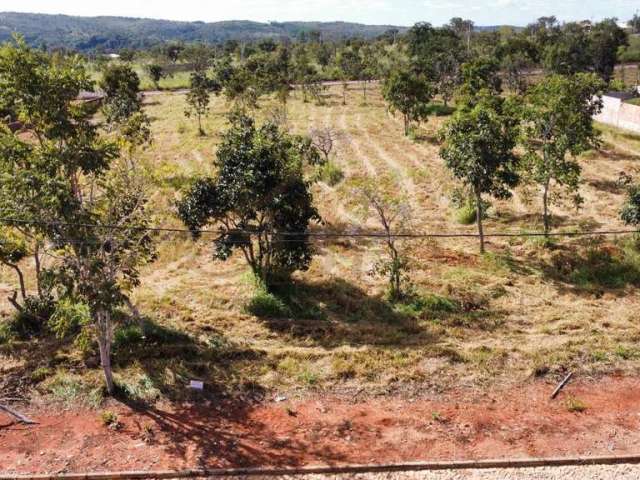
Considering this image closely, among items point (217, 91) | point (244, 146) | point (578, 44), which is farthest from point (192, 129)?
point (578, 44)

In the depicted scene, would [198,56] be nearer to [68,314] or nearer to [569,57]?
[569,57]

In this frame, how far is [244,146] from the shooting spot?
55.2 ft

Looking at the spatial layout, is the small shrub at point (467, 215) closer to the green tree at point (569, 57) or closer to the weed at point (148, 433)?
the weed at point (148, 433)

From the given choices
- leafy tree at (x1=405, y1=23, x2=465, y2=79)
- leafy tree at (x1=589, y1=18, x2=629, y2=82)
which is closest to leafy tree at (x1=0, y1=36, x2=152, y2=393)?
leafy tree at (x1=405, y1=23, x2=465, y2=79)

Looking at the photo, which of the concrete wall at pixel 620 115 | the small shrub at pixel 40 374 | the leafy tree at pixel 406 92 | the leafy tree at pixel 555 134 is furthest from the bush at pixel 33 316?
the concrete wall at pixel 620 115

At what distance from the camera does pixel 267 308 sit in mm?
17359

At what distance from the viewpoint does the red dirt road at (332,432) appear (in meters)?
11.6

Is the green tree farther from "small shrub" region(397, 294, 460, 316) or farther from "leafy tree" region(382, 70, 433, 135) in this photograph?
"small shrub" region(397, 294, 460, 316)

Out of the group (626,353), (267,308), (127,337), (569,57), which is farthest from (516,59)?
(127,337)

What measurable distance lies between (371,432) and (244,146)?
28.7 feet

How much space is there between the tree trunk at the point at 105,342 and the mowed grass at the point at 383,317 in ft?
1.51

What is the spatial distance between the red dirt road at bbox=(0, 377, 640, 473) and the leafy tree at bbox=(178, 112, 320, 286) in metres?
5.32

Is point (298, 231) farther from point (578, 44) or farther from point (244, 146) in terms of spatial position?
point (578, 44)

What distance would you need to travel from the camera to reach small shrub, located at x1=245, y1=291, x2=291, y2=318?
17298mm
